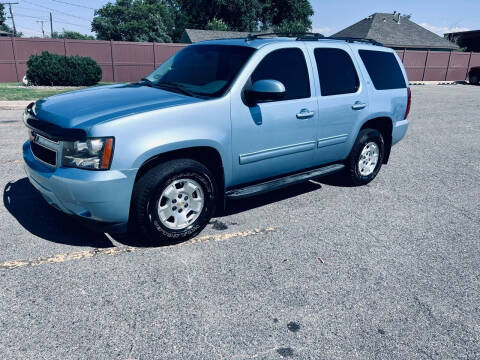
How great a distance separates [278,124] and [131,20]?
7561 cm

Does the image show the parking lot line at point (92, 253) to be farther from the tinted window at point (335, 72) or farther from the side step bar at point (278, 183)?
the tinted window at point (335, 72)

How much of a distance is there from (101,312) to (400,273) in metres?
2.56

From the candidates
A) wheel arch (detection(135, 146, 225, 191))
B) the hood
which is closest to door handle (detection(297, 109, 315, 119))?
wheel arch (detection(135, 146, 225, 191))

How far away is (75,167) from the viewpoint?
3.22 meters

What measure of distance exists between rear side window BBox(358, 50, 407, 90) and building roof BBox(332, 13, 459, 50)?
34493 millimetres

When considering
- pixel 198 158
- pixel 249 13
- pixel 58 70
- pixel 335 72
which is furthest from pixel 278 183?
pixel 249 13

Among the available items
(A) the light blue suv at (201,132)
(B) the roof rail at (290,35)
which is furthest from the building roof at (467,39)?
(A) the light blue suv at (201,132)

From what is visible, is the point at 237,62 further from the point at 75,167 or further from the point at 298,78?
the point at 75,167

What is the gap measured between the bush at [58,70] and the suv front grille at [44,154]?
17506 mm

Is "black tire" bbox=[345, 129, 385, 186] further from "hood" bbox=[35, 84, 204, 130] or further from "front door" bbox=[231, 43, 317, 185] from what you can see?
"hood" bbox=[35, 84, 204, 130]

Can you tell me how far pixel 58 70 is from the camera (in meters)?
19.1

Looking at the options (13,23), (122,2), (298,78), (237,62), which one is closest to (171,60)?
(237,62)

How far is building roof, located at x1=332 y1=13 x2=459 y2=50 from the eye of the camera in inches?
1508

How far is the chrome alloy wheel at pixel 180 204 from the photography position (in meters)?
3.64
